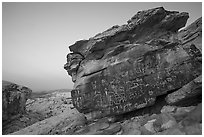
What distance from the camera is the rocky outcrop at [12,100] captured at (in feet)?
81.7

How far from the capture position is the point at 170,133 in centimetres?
1064

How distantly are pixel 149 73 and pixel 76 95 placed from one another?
30.5 feet

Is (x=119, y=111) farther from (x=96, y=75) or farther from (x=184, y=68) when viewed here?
(x=184, y=68)

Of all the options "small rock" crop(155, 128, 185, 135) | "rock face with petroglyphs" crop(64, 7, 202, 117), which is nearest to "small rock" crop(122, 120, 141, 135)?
"rock face with petroglyphs" crop(64, 7, 202, 117)

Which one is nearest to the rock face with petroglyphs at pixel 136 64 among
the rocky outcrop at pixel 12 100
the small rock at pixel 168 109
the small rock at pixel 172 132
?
the small rock at pixel 168 109

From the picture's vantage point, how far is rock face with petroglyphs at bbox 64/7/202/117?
1500cm

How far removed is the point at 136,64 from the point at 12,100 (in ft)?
81.2

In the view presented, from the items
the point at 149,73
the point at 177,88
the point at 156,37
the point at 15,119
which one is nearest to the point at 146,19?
the point at 156,37

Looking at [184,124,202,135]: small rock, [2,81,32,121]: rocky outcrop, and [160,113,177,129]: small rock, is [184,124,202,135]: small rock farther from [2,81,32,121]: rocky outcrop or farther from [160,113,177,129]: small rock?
[2,81,32,121]: rocky outcrop

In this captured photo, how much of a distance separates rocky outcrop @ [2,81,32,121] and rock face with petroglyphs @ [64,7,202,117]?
16450 mm

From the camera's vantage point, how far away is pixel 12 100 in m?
26.2

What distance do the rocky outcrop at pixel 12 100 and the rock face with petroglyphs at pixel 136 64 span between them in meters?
16.4

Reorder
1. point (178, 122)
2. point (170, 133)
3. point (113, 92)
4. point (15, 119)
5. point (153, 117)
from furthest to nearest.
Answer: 1. point (15, 119)
2. point (113, 92)
3. point (153, 117)
4. point (178, 122)
5. point (170, 133)

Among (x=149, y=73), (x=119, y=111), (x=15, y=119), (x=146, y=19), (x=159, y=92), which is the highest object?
(x=146, y=19)
